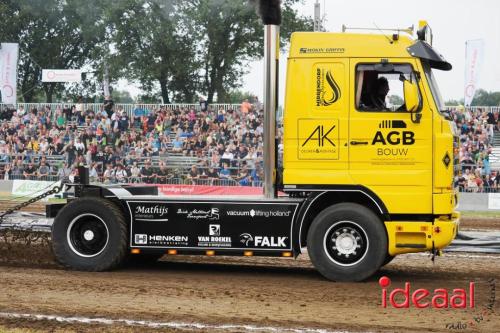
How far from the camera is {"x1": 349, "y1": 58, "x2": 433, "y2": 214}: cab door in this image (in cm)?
924

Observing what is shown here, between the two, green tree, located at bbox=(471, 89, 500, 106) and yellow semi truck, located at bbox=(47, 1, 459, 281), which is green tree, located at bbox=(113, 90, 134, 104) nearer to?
green tree, located at bbox=(471, 89, 500, 106)

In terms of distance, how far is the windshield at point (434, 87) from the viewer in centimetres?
940

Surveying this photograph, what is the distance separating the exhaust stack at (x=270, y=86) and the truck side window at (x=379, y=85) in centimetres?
112

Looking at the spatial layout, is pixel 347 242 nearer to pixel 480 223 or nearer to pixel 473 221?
pixel 480 223

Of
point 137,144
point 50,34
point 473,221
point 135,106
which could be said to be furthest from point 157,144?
point 50,34

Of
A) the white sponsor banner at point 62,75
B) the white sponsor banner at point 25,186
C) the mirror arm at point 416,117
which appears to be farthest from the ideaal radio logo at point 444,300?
the white sponsor banner at point 62,75

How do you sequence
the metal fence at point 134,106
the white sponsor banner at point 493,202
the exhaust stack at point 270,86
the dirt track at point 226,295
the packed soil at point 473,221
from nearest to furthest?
the dirt track at point 226,295, the exhaust stack at point 270,86, the packed soil at point 473,221, the white sponsor banner at point 493,202, the metal fence at point 134,106

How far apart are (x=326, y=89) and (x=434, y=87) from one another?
1.32m

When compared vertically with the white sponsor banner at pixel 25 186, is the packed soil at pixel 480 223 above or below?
below

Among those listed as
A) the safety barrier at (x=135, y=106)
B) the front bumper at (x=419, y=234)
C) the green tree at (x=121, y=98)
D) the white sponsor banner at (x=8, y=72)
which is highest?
the green tree at (x=121, y=98)

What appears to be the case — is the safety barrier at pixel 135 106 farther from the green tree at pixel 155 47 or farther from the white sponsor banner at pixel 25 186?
the green tree at pixel 155 47

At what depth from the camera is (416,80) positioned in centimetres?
933

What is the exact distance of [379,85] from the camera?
31.2 feet

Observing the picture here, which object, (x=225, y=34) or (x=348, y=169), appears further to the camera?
(x=225, y=34)
